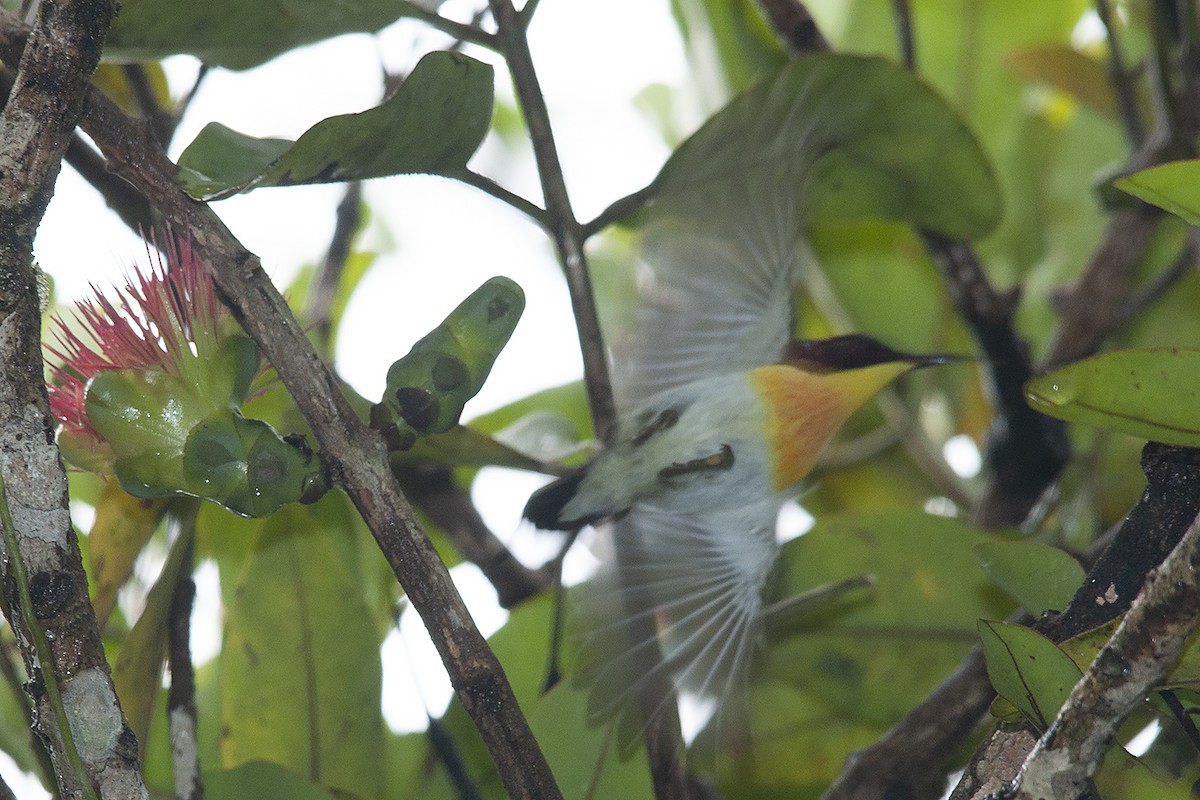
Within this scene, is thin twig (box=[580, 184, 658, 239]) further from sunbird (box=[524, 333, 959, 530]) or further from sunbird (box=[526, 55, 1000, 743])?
sunbird (box=[524, 333, 959, 530])

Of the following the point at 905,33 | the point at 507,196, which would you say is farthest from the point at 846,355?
the point at 507,196

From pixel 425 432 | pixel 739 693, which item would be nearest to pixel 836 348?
pixel 739 693

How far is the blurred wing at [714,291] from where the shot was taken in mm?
1414

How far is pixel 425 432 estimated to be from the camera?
0.90 meters

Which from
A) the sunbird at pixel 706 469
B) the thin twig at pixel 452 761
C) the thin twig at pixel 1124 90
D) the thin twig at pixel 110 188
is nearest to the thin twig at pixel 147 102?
the thin twig at pixel 110 188

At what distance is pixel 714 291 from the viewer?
5.03 ft

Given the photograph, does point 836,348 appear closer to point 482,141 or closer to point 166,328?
point 482,141

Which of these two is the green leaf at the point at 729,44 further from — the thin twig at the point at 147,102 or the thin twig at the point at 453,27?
the thin twig at the point at 147,102

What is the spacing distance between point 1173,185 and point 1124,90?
98 centimetres

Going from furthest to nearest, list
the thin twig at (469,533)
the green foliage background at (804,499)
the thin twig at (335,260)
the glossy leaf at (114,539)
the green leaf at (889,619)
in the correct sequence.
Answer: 1. the thin twig at (335,260)
2. the thin twig at (469,533)
3. the green leaf at (889,619)
4. the glossy leaf at (114,539)
5. the green foliage background at (804,499)

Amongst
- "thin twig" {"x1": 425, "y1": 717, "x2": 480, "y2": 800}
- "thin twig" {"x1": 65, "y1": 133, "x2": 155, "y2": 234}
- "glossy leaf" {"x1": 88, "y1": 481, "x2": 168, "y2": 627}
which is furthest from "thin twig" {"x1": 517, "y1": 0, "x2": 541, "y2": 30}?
"thin twig" {"x1": 425, "y1": 717, "x2": 480, "y2": 800}

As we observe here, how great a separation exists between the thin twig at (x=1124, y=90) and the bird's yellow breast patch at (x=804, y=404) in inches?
18.5

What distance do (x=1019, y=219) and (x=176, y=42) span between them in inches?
52.7

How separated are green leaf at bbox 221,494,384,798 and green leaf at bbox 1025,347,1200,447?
2.40 feet
